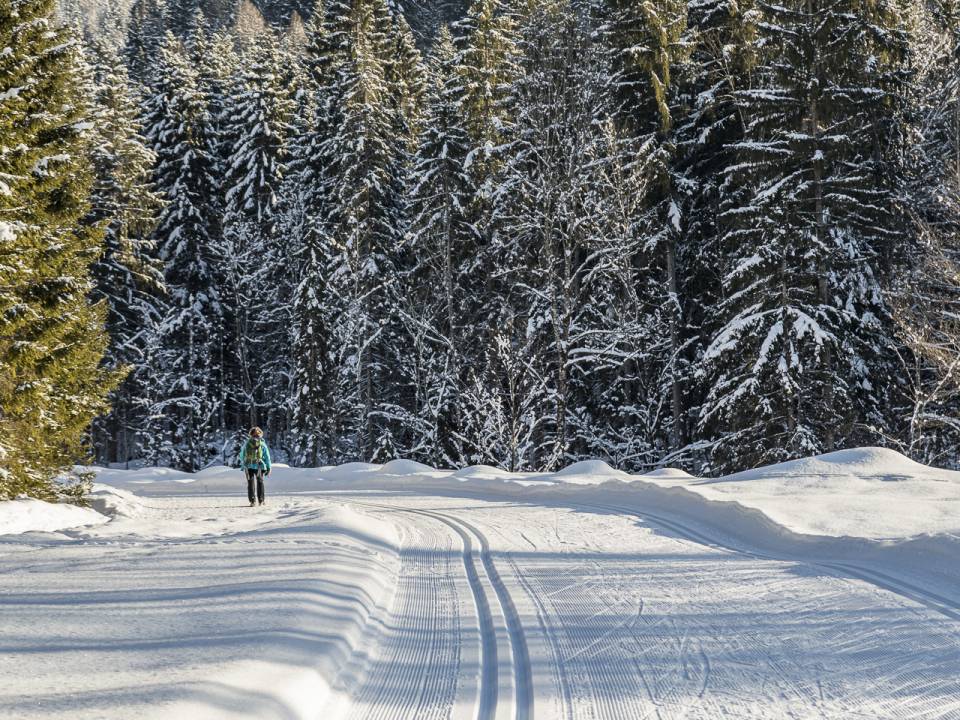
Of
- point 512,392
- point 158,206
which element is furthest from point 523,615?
point 158,206

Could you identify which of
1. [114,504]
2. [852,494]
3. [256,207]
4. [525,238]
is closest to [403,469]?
[114,504]

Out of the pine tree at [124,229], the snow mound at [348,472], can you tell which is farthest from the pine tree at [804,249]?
the pine tree at [124,229]

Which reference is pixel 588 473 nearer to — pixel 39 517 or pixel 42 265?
pixel 39 517

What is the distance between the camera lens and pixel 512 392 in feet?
72.1

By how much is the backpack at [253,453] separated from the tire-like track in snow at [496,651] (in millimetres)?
8359

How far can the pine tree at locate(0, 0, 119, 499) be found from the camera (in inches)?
518

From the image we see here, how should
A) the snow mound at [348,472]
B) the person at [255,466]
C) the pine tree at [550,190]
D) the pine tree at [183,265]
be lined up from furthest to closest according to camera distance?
the pine tree at [183,265] < the pine tree at [550,190] < the snow mound at [348,472] < the person at [255,466]

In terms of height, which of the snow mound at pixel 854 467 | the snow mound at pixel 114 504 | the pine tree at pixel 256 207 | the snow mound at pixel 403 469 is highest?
the pine tree at pixel 256 207

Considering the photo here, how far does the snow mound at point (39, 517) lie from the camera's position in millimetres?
11610

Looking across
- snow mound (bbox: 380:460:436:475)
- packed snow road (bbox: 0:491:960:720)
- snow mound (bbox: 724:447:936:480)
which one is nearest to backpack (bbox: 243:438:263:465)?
snow mound (bbox: 380:460:436:475)

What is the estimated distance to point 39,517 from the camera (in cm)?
1219

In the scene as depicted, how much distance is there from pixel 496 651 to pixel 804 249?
58.3 ft

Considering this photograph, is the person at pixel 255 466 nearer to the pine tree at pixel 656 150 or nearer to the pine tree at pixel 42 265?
the pine tree at pixel 42 265

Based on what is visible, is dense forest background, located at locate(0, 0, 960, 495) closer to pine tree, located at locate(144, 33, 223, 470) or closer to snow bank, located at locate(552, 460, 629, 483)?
pine tree, located at locate(144, 33, 223, 470)
